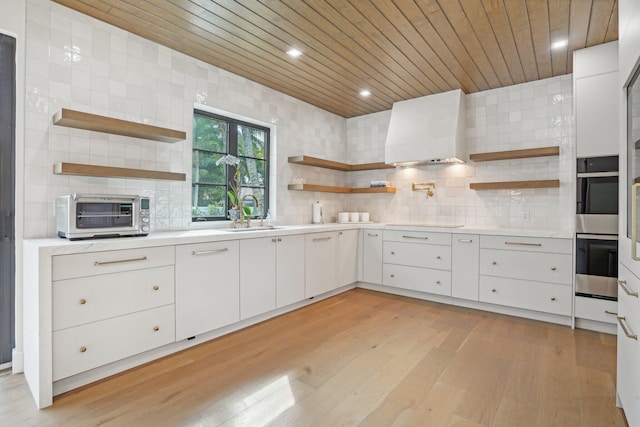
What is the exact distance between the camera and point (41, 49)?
89.1 inches

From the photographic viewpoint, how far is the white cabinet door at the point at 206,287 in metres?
2.49

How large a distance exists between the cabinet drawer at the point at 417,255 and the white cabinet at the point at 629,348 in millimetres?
1930

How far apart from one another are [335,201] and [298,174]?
889 millimetres

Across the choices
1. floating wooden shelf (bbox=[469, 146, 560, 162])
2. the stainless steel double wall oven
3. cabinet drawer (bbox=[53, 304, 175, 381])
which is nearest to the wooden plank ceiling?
Result: floating wooden shelf (bbox=[469, 146, 560, 162])

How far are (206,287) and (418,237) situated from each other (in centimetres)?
239

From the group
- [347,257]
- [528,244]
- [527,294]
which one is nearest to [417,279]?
[347,257]

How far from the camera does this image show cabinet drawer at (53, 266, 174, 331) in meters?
1.93

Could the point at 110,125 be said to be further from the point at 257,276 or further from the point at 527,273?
the point at 527,273

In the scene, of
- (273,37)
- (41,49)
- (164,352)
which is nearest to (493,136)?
(273,37)

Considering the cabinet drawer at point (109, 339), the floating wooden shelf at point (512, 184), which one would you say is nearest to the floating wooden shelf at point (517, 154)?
the floating wooden shelf at point (512, 184)

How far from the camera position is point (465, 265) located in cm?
359

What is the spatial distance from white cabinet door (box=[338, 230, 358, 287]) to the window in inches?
39.8

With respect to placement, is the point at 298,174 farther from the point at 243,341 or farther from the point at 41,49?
the point at 41,49

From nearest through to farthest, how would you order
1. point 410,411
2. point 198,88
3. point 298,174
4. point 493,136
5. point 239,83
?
point 410,411 < point 198,88 < point 239,83 < point 493,136 < point 298,174
